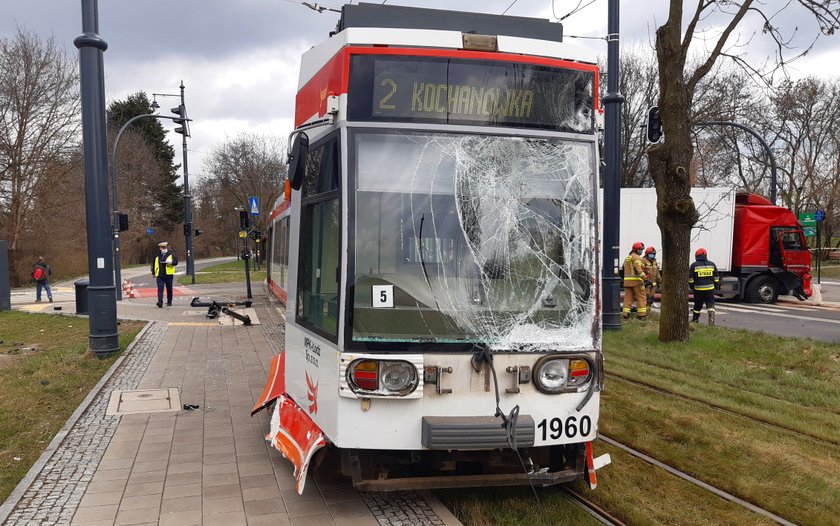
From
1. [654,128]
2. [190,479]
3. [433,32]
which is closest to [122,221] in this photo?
[654,128]

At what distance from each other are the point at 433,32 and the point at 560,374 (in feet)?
7.69

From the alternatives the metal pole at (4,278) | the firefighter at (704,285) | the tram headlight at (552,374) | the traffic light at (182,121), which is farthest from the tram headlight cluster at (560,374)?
the traffic light at (182,121)

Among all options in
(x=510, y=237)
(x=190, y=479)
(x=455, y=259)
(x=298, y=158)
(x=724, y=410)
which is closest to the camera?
(x=455, y=259)

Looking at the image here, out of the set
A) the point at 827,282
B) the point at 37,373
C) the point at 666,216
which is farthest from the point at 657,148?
the point at 827,282

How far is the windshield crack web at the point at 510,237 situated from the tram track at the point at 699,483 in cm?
171

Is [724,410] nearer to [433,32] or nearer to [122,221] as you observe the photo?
[433,32]

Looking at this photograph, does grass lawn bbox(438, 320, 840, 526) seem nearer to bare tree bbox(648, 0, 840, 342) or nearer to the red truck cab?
bare tree bbox(648, 0, 840, 342)

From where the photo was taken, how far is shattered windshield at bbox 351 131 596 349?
13.4 feet

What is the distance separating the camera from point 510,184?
4297mm

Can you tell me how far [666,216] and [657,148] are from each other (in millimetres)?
1134

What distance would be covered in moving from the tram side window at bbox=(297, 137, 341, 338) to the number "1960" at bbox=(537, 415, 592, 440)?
1.47m

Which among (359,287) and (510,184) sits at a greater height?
(510,184)

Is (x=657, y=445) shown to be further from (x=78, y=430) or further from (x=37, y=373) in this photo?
(x=37, y=373)

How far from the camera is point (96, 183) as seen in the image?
10.3 m
